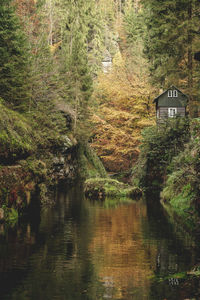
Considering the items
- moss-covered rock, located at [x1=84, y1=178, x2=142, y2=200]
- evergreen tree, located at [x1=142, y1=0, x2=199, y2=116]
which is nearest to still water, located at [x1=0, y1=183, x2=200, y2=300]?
moss-covered rock, located at [x1=84, y1=178, x2=142, y2=200]

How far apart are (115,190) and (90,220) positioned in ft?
43.9

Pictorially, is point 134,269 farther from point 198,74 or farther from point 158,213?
point 198,74

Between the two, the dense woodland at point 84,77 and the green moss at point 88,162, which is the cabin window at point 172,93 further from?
the green moss at point 88,162

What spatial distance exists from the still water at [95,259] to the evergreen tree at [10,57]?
8.06m

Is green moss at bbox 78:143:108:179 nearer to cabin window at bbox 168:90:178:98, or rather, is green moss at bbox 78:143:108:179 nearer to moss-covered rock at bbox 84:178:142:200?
cabin window at bbox 168:90:178:98

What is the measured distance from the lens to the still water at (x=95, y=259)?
787cm

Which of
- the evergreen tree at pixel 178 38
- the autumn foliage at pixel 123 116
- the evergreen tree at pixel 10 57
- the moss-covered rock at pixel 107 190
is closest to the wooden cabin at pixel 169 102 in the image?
the autumn foliage at pixel 123 116

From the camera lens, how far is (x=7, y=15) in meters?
22.6

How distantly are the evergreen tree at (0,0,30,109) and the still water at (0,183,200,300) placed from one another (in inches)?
317

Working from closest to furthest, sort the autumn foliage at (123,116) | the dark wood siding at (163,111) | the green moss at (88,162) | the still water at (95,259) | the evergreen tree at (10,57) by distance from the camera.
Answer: the still water at (95,259) < the evergreen tree at (10,57) < the dark wood siding at (163,111) < the autumn foliage at (123,116) < the green moss at (88,162)

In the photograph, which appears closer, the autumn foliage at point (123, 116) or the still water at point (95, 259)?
the still water at point (95, 259)

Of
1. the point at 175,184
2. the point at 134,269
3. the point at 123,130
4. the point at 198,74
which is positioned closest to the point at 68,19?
the point at 123,130

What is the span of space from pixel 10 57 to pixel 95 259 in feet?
49.8

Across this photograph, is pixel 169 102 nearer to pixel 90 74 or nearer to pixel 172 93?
pixel 172 93
